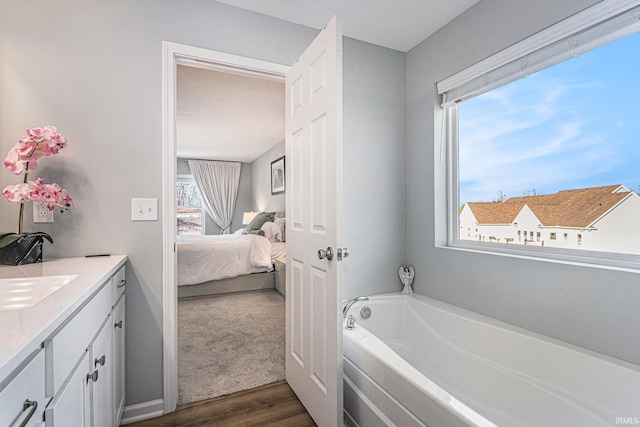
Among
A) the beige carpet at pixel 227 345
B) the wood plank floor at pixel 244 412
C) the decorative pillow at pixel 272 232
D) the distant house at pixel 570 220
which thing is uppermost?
the distant house at pixel 570 220

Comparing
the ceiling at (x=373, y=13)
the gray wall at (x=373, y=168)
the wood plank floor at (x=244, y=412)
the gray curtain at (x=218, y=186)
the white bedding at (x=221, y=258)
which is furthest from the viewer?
the gray curtain at (x=218, y=186)

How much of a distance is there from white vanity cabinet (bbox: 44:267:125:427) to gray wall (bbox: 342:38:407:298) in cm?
146

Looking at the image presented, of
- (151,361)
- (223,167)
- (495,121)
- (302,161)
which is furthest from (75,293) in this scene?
(223,167)

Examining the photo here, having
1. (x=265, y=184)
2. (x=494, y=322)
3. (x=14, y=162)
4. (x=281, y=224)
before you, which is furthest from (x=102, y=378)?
(x=265, y=184)

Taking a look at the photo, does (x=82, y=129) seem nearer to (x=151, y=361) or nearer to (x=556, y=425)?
(x=151, y=361)

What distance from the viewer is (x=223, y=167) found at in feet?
26.0

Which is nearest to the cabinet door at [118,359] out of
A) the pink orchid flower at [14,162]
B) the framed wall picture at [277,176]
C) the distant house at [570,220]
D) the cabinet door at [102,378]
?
the cabinet door at [102,378]

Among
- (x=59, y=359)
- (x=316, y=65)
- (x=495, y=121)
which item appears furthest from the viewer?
(x=495, y=121)

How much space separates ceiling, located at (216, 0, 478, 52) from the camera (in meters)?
1.99

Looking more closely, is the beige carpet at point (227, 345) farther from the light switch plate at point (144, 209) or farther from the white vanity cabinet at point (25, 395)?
the white vanity cabinet at point (25, 395)

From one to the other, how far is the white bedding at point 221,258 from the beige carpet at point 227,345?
0.34m

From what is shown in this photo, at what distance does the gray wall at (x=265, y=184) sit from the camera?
6204 mm

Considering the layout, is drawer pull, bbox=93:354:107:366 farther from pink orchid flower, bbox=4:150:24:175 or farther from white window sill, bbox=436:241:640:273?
white window sill, bbox=436:241:640:273

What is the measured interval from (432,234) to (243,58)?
180cm
